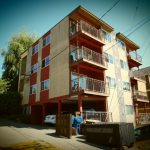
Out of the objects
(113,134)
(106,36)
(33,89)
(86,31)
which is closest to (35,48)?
(33,89)

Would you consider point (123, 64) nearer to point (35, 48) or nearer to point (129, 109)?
point (129, 109)

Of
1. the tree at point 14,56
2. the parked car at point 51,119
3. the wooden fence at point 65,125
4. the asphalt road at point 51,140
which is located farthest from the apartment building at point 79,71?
the tree at point 14,56

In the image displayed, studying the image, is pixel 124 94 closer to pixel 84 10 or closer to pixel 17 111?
pixel 84 10

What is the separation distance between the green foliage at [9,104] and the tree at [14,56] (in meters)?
8.93

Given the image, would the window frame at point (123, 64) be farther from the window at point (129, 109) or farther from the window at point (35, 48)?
the window at point (35, 48)

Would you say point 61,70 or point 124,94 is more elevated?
point 61,70

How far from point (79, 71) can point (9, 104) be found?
1314 cm

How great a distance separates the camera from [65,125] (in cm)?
1327

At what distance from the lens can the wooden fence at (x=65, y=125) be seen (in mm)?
12742

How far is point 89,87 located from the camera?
18.3m

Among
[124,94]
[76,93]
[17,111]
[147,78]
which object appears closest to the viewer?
[76,93]

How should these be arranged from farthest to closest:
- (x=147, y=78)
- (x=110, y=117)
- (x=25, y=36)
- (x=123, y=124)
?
(x=25, y=36) → (x=147, y=78) → (x=110, y=117) → (x=123, y=124)

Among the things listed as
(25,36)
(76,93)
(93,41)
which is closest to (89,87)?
(76,93)

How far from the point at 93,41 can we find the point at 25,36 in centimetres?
2341
